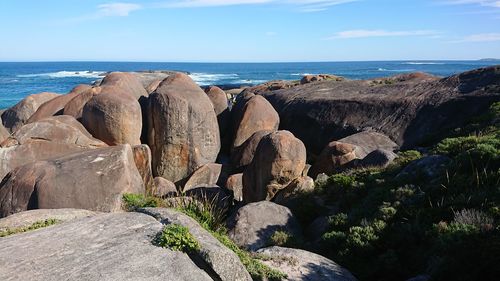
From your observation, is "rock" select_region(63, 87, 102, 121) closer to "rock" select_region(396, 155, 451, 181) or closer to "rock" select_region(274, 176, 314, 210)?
"rock" select_region(274, 176, 314, 210)

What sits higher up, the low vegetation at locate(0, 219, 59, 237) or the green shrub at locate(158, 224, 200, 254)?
the green shrub at locate(158, 224, 200, 254)

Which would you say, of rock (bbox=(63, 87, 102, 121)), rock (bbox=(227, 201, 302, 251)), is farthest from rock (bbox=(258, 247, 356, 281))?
rock (bbox=(63, 87, 102, 121))

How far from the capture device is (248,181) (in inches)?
717

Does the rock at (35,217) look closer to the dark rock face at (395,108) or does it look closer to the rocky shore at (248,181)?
the rocky shore at (248,181)

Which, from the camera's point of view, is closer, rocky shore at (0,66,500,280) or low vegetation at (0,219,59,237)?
rocky shore at (0,66,500,280)

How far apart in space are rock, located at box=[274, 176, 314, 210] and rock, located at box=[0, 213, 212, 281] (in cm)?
885

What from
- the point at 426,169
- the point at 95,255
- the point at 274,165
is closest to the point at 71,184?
the point at 274,165

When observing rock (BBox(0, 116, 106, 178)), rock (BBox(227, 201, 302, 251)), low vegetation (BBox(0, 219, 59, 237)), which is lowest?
rock (BBox(227, 201, 302, 251))

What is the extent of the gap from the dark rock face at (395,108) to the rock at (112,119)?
8887mm

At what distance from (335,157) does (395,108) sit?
6.70m

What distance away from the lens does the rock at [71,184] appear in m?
13.7

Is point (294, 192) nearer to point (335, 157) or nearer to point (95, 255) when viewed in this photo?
point (335, 157)

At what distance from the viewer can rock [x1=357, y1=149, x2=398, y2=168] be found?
1708cm

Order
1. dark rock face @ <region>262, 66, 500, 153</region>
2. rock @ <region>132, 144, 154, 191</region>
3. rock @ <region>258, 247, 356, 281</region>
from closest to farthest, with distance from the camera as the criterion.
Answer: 1. rock @ <region>258, 247, 356, 281</region>
2. rock @ <region>132, 144, 154, 191</region>
3. dark rock face @ <region>262, 66, 500, 153</region>
